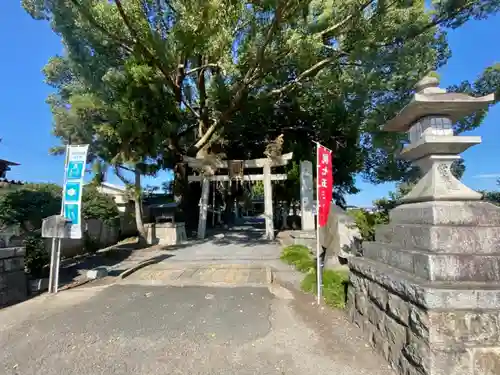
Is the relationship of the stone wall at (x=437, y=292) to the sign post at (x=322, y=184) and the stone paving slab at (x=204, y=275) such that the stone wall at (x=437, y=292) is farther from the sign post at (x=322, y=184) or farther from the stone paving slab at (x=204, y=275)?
the stone paving slab at (x=204, y=275)

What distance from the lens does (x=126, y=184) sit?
1079 cm

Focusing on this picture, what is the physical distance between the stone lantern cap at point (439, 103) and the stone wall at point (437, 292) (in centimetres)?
95

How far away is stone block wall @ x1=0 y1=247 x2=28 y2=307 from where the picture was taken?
4.86 m

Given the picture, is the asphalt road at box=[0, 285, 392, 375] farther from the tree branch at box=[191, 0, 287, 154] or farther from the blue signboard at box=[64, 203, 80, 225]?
the tree branch at box=[191, 0, 287, 154]

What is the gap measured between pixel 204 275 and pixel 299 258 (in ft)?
7.87

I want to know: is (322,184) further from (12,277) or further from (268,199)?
(268,199)

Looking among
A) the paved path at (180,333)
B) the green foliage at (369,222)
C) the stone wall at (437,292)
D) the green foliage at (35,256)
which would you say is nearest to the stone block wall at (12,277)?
the paved path at (180,333)

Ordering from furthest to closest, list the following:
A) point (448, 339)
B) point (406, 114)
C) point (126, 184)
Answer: point (126, 184) < point (406, 114) < point (448, 339)

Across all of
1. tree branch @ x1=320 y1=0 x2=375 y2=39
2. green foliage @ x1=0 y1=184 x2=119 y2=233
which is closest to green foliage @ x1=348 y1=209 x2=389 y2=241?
green foliage @ x1=0 y1=184 x2=119 y2=233

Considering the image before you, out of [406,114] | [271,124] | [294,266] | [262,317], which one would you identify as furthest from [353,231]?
[271,124]

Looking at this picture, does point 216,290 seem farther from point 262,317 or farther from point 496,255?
point 496,255

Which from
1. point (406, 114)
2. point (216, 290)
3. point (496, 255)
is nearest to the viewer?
point (496, 255)

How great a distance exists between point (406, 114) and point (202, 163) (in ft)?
33.1

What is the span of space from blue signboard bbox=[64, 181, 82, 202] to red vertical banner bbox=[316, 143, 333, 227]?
426cm
